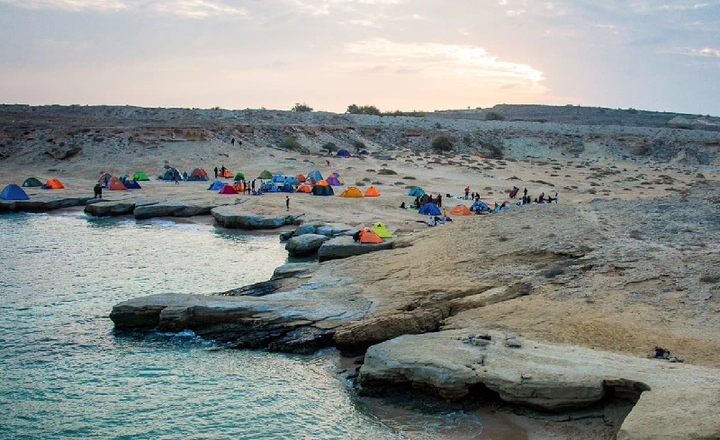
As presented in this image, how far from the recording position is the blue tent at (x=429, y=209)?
35406mm

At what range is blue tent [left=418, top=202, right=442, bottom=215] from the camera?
3541cm

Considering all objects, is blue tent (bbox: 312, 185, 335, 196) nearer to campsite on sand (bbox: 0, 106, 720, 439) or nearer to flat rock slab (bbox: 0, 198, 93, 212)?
campsite on sand (bbox: 0, 106, 720, 439)

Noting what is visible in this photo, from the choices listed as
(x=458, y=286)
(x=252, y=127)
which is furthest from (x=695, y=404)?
(x=252, y=127)

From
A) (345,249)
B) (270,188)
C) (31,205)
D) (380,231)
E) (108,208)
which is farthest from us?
(270,188)

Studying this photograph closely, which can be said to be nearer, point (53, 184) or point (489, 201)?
point (489, 201)

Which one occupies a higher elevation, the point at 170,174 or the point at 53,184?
the point at 170,174

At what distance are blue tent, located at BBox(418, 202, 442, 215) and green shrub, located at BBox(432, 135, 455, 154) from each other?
127ft

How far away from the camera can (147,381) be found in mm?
14156

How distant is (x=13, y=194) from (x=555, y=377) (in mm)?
38902

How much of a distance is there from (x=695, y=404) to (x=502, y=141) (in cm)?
7335

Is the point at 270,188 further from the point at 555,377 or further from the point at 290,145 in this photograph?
the point at 555,377

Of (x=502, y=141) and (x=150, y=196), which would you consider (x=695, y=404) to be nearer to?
(x=150, y=196)

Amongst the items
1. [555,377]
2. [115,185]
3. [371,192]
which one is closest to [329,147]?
[371,192]

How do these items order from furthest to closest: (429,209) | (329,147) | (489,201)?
(329,147), (489,201), (429,209)
